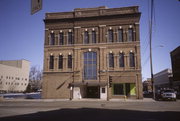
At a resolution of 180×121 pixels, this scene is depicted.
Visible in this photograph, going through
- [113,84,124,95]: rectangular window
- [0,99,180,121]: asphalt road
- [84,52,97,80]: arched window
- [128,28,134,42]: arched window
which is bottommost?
[0,99,180,121]: asphalt road

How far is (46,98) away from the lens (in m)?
34.9

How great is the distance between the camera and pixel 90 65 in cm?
3497

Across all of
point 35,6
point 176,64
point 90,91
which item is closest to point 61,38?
point 90,91

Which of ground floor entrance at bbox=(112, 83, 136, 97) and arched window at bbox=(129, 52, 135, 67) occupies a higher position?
arched window at bbox=(129, 52, 135, 67)

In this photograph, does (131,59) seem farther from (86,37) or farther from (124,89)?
(86,37)

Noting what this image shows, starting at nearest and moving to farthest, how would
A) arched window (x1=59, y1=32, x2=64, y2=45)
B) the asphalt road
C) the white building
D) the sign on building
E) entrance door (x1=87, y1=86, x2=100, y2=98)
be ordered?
the sign on building
the asphalt road
entrance door (x1=87, y1=86, x2=100, y2=98)
arched window (x1=59, y1=32, x2=64, y2=45)
the white building

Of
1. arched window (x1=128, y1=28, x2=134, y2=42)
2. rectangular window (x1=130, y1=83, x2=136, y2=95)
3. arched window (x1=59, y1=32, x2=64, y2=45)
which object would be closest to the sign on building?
rectangular window (x1=130, y1=83, x2=136, y2=95)

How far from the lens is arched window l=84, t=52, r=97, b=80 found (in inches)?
1365

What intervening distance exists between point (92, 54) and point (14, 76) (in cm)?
7970

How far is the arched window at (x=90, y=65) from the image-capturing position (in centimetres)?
3467

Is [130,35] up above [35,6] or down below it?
above

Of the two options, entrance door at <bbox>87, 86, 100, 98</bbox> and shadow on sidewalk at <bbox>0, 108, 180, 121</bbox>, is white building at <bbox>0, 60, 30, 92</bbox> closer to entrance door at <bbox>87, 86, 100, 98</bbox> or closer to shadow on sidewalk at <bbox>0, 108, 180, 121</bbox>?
entrance door at <bbox>87, 86, 100, 98</bbox>

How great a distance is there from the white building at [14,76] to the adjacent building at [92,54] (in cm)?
6413

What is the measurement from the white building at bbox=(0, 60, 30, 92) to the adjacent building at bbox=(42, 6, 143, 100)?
6413cm
